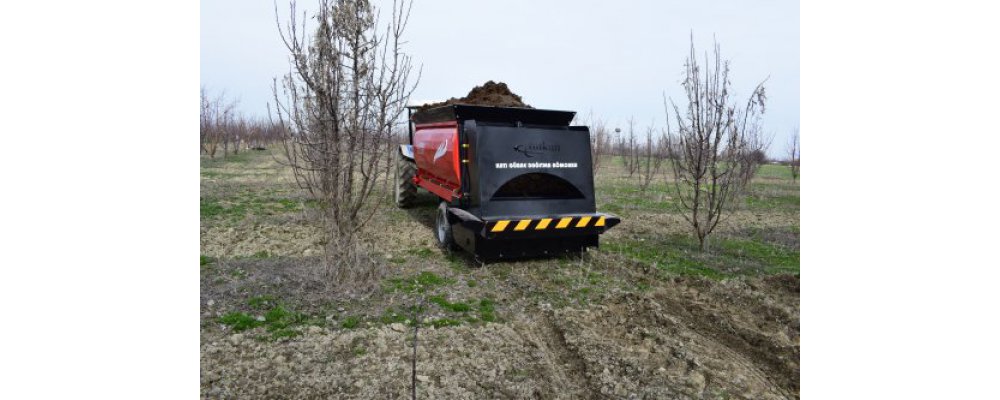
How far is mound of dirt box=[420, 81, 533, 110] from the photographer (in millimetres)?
6664

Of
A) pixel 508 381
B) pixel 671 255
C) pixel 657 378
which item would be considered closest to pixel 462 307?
pixel 508 381

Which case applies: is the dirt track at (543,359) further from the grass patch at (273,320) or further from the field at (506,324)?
the grass patch at (273,320)

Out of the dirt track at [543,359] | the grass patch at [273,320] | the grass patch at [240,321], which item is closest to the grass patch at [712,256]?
the dirt track at [543,359]

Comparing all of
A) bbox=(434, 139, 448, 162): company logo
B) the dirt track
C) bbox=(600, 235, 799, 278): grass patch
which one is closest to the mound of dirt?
bbox=(434, 139, 448, 162): company logo

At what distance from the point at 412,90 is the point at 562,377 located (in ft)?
9.09

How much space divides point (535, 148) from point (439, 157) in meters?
1.33

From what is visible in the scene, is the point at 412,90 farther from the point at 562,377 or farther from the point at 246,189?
the point at 246,189

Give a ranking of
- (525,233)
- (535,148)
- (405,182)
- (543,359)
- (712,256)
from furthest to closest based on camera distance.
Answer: (405,182)
(712,256)
(535,148)
(525,233)
(543,359)

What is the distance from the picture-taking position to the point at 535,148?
5.43 meters

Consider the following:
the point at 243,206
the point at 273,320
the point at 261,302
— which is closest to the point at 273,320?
the point at 273,320

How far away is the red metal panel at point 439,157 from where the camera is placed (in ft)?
18.3

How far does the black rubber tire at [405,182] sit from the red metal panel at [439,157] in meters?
1.27

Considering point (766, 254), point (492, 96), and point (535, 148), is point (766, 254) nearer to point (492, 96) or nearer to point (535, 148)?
point (535, 148)

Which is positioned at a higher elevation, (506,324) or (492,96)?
(492,96)
